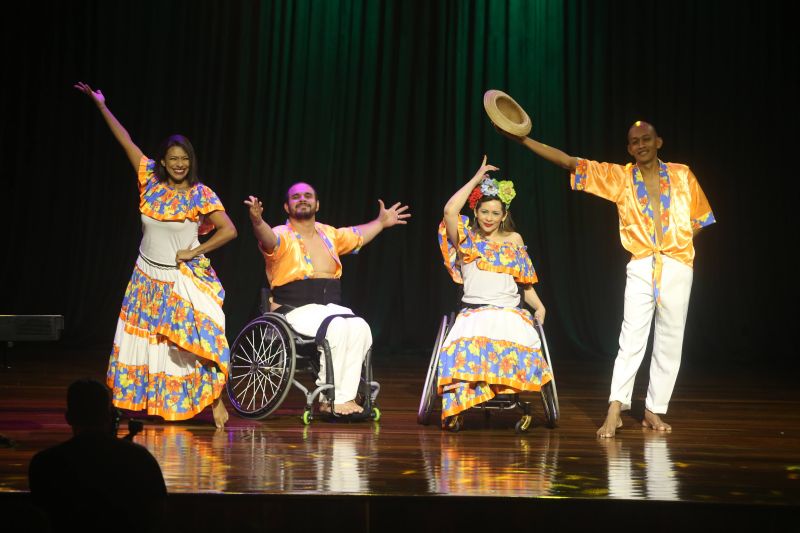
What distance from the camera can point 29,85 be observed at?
8008 millimetres

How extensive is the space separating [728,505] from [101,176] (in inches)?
→ 250

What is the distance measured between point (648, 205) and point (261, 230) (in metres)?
1.74

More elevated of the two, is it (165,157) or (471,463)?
(165,157)

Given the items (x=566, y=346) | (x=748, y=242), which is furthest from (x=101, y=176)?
(x=748, y=242)

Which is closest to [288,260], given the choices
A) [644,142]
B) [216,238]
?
[216,238]

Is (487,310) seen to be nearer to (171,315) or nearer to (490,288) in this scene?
(490,288)

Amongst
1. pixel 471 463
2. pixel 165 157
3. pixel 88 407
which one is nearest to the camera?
pixel 88 407

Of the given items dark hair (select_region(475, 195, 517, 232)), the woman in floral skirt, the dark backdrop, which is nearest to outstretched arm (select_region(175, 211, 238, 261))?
the woman in floral skirt

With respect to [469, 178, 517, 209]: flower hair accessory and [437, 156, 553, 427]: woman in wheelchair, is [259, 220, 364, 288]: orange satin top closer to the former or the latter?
[437, 156, 553, 427]: woman in wheelchair

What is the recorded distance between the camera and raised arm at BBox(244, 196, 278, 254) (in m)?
4.32

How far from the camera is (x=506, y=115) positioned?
14.6 ft

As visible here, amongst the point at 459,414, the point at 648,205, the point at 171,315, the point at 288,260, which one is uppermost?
the point at 648,205

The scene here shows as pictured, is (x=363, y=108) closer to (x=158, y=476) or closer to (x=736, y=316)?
(x=736, y=316)

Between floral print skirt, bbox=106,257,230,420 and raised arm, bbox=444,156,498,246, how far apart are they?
1108mm
